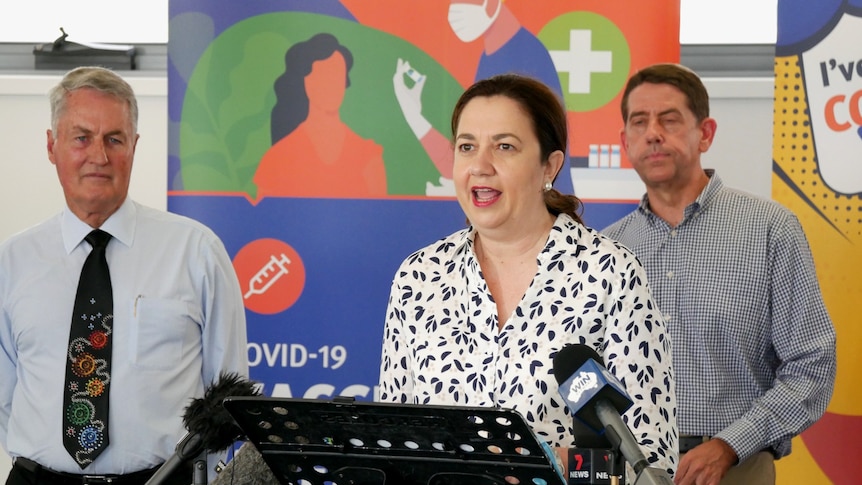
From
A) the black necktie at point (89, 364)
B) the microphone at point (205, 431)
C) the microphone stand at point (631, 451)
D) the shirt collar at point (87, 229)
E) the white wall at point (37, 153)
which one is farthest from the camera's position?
the white wall at point (37, 153)

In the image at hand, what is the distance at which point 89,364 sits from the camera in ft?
11.0

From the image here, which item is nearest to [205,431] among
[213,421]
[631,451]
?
[213,421]

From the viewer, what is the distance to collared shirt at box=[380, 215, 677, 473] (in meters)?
2.56

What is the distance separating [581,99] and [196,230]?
1.54 meters

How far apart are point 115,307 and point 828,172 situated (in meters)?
2.53

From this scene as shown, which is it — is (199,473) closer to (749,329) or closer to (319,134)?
(749,329)

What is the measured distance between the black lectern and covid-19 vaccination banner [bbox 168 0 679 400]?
234cm

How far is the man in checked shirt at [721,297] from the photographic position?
3695 millimetres

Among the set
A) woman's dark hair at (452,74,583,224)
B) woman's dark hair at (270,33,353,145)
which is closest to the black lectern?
woman's dark hair at (452,74,583,224)

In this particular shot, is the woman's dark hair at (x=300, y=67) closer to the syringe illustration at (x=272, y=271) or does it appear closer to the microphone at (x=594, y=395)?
the syringe illustration at (x=272, y=271)

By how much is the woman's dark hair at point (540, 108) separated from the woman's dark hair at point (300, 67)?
5.13 ft

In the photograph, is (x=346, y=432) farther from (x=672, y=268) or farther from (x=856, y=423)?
(x=856, y=423)

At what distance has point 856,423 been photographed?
4086mm

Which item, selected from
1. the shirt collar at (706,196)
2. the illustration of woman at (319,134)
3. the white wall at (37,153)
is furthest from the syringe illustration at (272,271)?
the shirt collar at (706,196)
